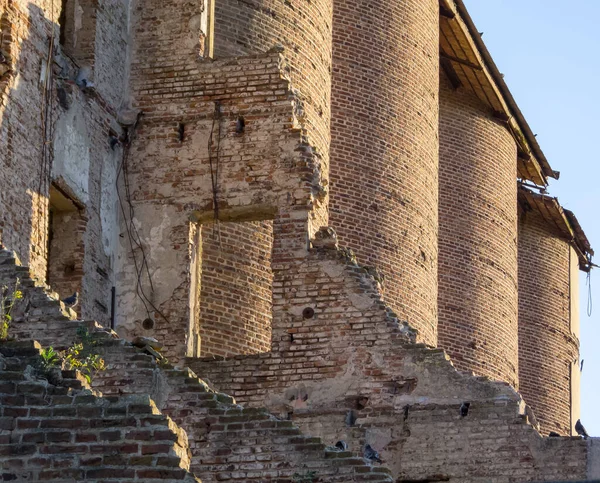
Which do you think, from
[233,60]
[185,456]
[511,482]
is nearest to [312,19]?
[233,60]

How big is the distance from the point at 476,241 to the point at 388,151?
15.6 ft

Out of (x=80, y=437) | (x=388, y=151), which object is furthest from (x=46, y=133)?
(x=80, y=437)

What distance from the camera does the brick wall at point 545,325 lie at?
31.9 metres

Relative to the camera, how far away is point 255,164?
62.4ft

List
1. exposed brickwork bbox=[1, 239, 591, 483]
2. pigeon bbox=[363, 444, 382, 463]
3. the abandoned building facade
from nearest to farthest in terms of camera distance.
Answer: the abandoned building facade, pigeon bbox=[363, 444, 382, 463], exposed brickwork bbox=[1, 239, 591, 483]

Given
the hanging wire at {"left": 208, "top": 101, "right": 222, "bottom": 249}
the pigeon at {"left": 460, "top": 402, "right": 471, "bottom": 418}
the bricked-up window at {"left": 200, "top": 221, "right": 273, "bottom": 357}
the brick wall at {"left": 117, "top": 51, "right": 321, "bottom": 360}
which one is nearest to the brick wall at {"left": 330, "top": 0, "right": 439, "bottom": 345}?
the bricked-up window at {"left": 200, "top": 221, "right": 273, "bottom": 357}

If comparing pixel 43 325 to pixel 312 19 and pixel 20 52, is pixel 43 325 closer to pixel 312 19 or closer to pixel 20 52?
pixel 20 52

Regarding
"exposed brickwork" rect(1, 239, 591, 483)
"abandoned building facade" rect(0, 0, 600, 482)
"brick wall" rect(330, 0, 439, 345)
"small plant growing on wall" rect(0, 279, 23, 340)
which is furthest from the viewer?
"brick wall" rect(330, 0, 439, 345)

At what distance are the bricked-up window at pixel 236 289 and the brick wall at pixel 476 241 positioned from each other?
838 cm

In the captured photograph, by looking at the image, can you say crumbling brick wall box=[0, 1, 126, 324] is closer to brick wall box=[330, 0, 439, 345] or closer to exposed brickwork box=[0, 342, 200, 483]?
brick wall box=[330, 0, 439, 345]

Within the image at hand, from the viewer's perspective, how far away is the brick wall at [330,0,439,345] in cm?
2423

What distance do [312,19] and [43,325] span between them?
28.5 feet

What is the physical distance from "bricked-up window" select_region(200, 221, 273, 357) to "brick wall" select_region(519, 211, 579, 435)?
12.6 meters

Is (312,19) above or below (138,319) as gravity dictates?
above
